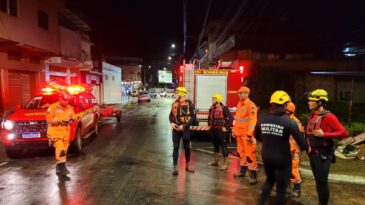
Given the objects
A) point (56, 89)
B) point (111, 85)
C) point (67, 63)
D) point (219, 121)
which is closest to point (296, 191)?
point (219, 121)

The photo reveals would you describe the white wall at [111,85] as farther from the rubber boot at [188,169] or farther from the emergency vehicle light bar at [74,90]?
the rubber boot at [188,169]

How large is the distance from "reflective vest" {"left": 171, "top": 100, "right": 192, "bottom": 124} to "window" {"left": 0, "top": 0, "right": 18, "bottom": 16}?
13297 mm

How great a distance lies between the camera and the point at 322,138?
4980 millimetres

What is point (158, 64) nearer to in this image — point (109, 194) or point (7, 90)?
point (7, 90)

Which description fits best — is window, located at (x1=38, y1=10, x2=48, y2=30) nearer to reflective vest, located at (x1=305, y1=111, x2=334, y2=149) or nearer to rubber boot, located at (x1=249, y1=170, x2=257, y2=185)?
rubber boot, located at (x1=249, y1=170, x2=257, y2=185)

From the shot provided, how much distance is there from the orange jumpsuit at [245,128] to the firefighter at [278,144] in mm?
2361

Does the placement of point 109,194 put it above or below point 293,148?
below

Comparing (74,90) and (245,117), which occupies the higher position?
(74,90)

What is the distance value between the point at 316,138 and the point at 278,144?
0.83m

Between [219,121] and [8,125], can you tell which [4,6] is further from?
[219,121]

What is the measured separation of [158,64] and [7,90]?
99144 mm

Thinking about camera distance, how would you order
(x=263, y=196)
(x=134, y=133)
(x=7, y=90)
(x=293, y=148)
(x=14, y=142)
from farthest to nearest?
(x=7, y=90), (x=134, y=133), (x=14, y=142), (x=293, y=148), (x=263, y=196)

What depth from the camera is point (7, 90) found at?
18047mm

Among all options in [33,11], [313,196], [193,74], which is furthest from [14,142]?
[33,11]
